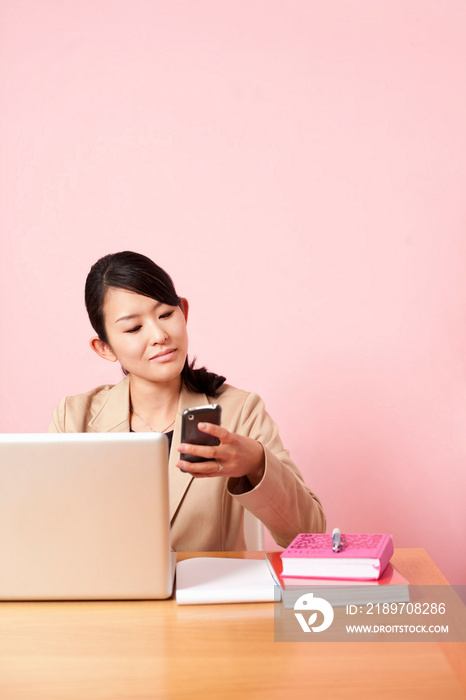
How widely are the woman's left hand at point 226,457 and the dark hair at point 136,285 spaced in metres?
0.55

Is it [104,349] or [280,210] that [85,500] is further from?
[280,210]

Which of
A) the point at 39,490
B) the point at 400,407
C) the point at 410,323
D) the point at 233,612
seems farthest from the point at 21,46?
the point at 233,612

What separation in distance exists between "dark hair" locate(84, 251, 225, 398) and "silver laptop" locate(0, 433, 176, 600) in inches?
28.1

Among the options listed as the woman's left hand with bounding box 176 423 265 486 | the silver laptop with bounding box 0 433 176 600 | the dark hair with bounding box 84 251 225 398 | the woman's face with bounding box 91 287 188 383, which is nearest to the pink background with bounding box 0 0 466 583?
the dark hair with bounding box 84 251 225 398

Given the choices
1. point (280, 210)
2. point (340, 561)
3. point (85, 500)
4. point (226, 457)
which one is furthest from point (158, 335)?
point (280, 210)

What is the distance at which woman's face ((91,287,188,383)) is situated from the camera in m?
1.79

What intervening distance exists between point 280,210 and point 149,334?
1106 millimetres

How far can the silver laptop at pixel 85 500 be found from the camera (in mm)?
1160

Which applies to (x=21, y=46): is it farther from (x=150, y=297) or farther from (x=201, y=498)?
(x=201, y=498)

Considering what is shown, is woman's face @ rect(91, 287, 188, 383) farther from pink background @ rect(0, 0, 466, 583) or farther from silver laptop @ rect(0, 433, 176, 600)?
pink background @ rect(0, 0, 466, 583)

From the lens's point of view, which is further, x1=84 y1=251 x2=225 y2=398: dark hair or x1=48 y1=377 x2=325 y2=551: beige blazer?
x1=84 y1=251 x2=225 y2=398: dark hair

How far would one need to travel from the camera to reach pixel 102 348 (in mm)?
1991

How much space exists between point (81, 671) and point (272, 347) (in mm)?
1795

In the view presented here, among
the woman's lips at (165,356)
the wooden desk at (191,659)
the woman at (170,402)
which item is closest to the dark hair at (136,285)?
the woman at (170,402)
